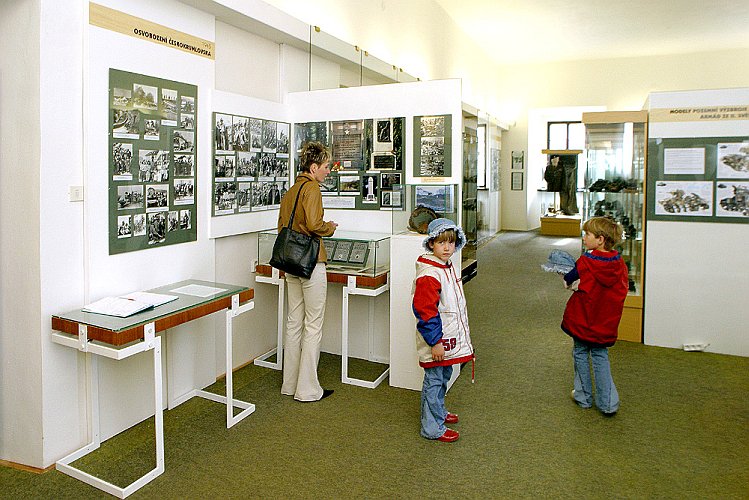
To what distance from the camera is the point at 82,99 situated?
3424 millimetres

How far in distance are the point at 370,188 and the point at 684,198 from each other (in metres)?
2.92

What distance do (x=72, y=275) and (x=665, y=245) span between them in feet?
16.3

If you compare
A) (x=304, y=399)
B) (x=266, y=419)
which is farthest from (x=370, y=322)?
(x=266, y=419)

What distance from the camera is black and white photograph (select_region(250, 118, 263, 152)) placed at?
495 cm

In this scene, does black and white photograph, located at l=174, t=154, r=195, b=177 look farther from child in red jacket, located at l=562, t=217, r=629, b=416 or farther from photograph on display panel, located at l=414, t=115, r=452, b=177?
child in red jacket, located at l=562, t=217, r=629, b=416

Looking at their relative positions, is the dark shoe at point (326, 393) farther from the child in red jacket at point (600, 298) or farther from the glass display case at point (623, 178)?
the glass display case at point (623, 178)

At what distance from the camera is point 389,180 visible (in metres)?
5.24

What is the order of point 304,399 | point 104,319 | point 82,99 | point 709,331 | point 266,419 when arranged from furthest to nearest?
point 709,331, point 304,399, point 266,419, point 82,99, point 104,319

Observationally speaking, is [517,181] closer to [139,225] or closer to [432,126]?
[432,126]

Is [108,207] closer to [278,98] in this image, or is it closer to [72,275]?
[72,275]

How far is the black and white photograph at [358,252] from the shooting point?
4703mm

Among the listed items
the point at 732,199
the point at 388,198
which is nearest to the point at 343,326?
the point at 388,198

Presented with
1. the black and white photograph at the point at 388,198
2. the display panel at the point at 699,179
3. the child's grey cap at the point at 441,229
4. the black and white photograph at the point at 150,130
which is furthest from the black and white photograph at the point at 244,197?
the display panel at the point at 699,179

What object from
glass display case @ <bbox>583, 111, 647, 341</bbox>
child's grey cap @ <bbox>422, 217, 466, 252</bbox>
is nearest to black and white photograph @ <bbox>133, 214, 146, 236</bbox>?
child's grey cap @ <bbox>422, 217, 466, 252</bbox>
